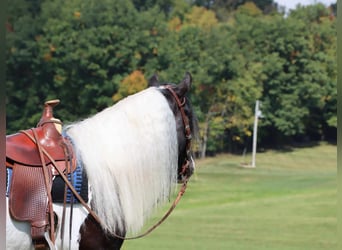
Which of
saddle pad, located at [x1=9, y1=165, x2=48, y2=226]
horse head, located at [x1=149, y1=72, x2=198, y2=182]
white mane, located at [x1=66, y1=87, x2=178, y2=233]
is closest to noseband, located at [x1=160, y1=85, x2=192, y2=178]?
horse head, located at [x1=149, y1=72, x2=198, y2=182]

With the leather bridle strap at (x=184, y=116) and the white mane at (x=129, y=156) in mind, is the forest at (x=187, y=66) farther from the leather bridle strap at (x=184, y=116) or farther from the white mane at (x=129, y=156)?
the white mane at (x=129, y=156)

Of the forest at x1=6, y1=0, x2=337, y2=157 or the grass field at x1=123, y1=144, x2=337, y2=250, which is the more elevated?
the forest at x1=6, y1=0, x2=337, y2=157

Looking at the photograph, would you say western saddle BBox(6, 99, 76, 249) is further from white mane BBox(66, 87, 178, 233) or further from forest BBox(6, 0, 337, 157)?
forest BBox(6, 0, 337, 157)

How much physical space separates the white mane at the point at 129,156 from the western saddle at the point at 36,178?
16cm

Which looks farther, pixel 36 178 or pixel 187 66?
pixel 187 66

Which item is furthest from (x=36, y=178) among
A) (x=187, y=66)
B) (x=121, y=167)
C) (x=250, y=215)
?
(x=187, y=66)

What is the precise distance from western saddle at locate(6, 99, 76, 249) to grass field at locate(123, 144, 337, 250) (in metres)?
1.53

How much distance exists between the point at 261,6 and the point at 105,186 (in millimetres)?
68767

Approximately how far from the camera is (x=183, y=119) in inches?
162

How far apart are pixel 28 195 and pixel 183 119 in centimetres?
119

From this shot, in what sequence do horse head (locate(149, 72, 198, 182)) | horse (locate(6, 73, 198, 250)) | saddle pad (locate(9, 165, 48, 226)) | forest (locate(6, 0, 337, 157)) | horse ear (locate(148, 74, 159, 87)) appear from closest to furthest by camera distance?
saddle pad (locate(9, 165, 48, 226)) → horse (locate(6, 73, 198, 250)) → horse head (locate(149, 72, 198, 182)) → horse ear (locate(148, 74, 159, 87)) → forest (locate(6, 0, 337, 157))

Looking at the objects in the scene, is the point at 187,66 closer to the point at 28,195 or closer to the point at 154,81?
the point at 154,81

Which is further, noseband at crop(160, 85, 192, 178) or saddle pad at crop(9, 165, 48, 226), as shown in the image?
noseband at crop(160, 85, 192, 178)

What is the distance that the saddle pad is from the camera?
3.40 metres
